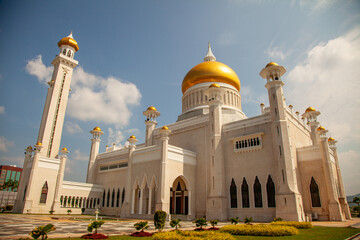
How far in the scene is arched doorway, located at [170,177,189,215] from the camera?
2578 centimetres

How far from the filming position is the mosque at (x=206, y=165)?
2072 centimetres

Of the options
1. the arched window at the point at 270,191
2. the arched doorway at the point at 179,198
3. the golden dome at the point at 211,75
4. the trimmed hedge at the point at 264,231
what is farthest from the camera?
the golden dome at the point at 211,75

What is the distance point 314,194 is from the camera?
2086cm

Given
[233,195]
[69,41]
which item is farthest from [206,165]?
[69,41]

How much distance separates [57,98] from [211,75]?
20.3 m

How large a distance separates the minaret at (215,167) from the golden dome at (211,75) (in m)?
5.42

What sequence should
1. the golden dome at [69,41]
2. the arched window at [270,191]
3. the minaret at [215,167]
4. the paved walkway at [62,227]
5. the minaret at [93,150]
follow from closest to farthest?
1. the paved walkway at [62,227]
2. the arched window at [270,191]
3. the minaret at [215,167]
4. the minaret at [93,150]
5. the golden dome at [69,41]

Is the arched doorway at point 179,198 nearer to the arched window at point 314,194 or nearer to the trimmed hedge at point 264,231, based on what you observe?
the arched window at point 314,194

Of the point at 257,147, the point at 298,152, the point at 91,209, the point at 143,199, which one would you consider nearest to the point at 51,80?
the point at 91,209

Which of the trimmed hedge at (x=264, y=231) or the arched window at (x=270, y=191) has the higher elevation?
the arched window at (x=270, y=191)

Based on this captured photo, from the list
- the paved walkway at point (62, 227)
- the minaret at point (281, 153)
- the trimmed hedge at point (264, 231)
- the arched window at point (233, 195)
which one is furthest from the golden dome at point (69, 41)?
the trimmed hedge at point (264, 231)

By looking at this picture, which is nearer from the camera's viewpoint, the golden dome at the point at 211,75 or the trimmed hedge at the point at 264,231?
the trimmed hedge at the point at 264,231

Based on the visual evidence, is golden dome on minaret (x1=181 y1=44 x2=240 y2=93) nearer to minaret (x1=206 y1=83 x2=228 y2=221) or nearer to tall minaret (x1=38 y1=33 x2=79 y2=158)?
minaret (x1=206 y1=83 x2=228 y2=221)

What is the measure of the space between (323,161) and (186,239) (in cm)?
1695
